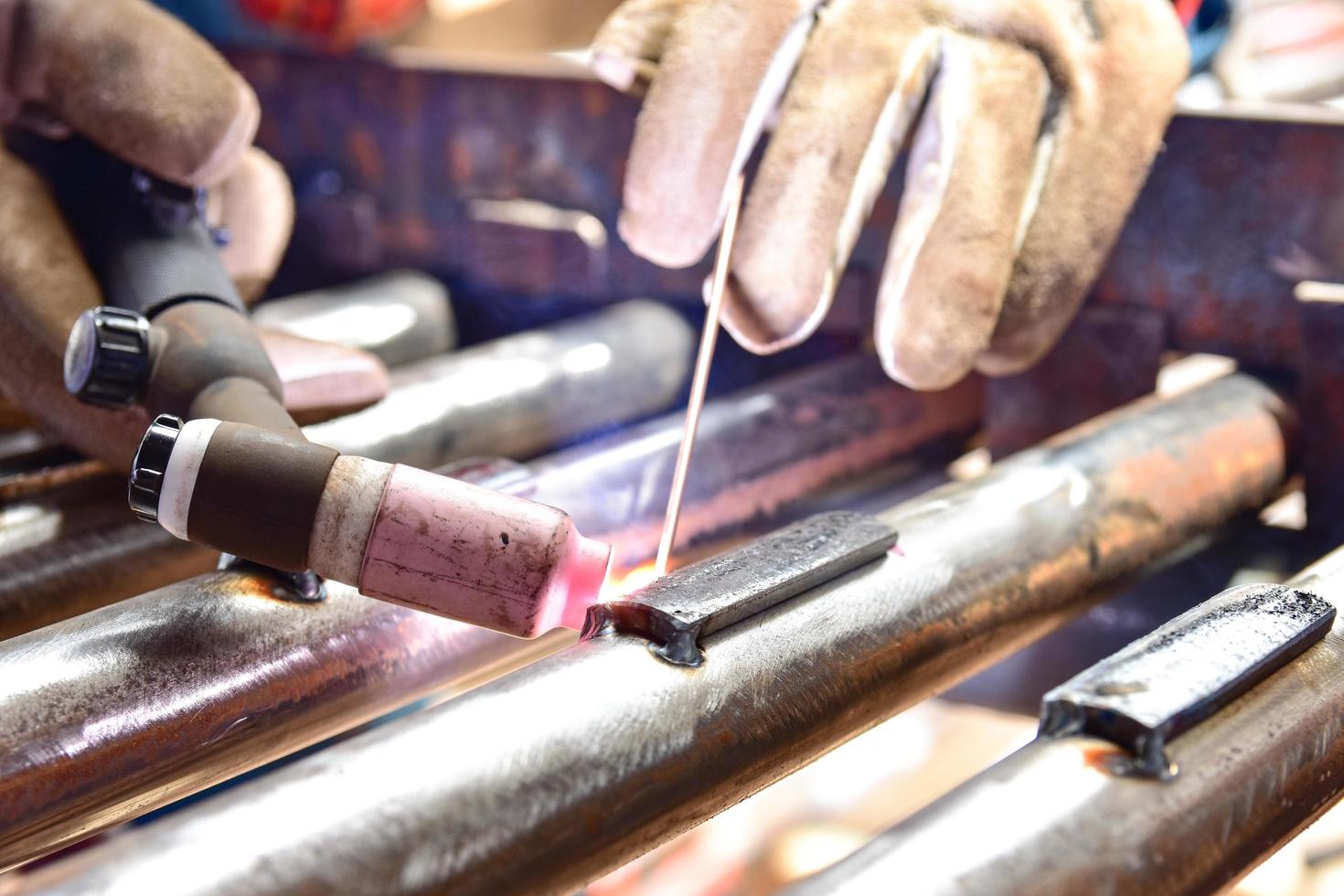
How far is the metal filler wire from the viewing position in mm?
1036

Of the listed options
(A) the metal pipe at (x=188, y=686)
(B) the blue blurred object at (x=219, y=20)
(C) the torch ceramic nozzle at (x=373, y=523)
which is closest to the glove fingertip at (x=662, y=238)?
(A) the metal pipe at (x=188, y=686)

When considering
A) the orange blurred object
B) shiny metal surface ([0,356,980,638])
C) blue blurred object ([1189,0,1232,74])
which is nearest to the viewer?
shiny metal surface ([0,356,980,638])

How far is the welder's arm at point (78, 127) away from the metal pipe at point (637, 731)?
0.46 m

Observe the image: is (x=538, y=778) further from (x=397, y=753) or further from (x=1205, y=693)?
(x=1205, y=693)

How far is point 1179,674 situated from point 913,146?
2.05 ft

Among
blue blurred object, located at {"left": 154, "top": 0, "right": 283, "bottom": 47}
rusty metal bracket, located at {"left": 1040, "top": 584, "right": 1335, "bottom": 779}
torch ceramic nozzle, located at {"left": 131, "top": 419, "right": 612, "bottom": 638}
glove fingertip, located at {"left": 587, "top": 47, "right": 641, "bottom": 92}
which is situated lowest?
rusty metal bracket, located at {"left": 1040, "top": 584, "right": 1335, "bottom": 779}

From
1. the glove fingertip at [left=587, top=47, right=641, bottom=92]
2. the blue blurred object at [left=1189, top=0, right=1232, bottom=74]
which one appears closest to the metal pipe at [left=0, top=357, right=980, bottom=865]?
the glove fingertip at [left=587, top=47, right=641, bottom=92]

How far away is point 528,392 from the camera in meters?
1.38

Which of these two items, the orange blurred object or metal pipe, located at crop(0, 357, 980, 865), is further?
the orange blurred object

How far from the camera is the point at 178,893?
0.52 meters

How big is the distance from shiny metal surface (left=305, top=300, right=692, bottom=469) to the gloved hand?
278mm

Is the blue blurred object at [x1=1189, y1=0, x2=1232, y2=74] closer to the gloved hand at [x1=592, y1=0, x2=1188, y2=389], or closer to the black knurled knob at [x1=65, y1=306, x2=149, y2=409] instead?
the gloved hand at [x1=592, y1=0, x2=1188, y2=389]

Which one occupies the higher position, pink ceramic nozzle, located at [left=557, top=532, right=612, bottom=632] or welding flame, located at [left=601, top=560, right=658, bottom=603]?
pink ceramic nozzle, located at [left=557, top=532, right=612, bottom=632]

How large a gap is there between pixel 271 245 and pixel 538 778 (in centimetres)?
85
